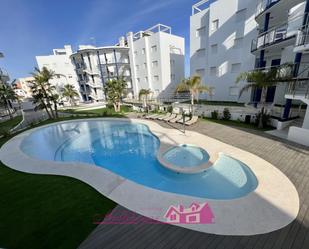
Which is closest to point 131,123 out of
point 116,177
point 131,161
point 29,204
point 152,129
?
point 152,129

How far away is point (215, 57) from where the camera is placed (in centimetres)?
2153

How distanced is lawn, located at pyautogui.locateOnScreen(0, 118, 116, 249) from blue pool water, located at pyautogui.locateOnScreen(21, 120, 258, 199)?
9.37ft

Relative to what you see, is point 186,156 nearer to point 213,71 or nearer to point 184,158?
point 184,158

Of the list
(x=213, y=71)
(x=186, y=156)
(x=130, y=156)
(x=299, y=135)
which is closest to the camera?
(x=299, y=135)

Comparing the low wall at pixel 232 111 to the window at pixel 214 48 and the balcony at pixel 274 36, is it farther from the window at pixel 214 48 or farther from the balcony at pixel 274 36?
the window at pixel 214 48

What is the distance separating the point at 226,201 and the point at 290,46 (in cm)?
1732

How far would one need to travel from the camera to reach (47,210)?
17.7 feet

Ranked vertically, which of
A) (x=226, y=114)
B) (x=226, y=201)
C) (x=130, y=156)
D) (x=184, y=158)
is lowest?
(x=130, y=156)

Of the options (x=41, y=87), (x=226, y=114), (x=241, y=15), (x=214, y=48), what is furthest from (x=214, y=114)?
(x=41, y=87)

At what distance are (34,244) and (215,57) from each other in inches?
981

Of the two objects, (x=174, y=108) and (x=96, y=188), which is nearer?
(x=96, y=188)

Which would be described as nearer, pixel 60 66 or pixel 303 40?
pixel 303 40

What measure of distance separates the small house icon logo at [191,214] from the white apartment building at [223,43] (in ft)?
62.4

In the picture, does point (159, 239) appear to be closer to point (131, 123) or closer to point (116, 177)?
point (116, 177)
